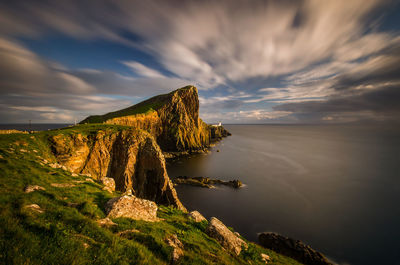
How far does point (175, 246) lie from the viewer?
796 centimetres

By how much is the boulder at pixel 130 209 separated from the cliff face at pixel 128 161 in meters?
20.3

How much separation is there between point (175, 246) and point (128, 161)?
26202 millimetres

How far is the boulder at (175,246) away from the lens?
22.5 ft

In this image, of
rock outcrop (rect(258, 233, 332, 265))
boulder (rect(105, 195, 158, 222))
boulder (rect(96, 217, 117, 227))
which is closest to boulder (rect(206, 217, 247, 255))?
boulder (rect(105, 195, 158, 222))

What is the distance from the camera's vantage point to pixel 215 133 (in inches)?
7023

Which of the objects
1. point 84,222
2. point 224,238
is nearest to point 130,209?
point 84,222

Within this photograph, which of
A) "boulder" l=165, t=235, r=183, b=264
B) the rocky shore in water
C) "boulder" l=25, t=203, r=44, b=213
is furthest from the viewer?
the rocky shore in water

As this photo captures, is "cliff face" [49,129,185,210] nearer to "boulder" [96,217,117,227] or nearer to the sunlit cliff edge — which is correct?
the sunlit cliff edge

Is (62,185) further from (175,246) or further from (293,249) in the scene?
(293,249)

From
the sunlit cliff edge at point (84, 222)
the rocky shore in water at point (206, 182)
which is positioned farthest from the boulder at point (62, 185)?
the rocky shore in water at point (206, 182)

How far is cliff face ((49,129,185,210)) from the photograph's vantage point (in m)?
26.7

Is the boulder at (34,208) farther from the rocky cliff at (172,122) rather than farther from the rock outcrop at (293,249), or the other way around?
the rocky cliff at (172,122)

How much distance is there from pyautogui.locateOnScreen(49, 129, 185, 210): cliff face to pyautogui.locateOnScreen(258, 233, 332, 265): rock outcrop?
18424 mm

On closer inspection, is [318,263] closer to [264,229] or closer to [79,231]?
[264,229]
